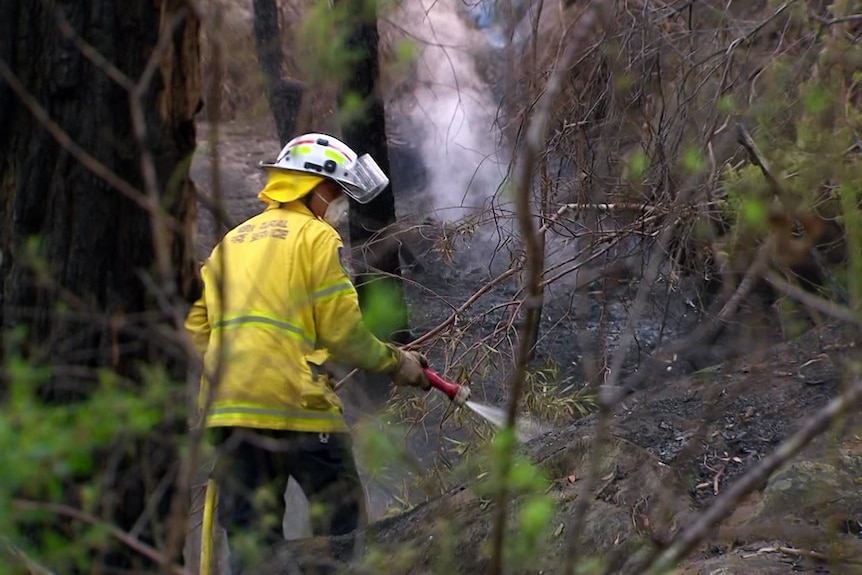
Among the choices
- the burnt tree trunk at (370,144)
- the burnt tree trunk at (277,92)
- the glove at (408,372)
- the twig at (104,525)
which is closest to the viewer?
the twig at (104,525)

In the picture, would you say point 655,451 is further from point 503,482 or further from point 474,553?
point 503,482

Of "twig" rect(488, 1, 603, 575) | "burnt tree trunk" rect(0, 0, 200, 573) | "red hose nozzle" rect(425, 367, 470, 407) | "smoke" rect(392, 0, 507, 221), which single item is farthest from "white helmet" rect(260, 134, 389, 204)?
"smoke" rect(392, 0, 507, 221)

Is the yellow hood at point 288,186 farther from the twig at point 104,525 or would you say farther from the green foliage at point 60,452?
the twig at point 104,525

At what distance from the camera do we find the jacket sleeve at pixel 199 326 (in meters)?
3.98

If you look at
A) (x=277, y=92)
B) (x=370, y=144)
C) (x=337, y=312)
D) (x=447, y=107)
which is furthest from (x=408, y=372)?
(x=447, y=107)

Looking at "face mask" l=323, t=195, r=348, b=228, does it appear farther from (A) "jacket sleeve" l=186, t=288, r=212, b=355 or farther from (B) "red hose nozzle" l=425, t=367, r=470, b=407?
(B) "red hose nozzle" l=425, t=367, r=470, b=407

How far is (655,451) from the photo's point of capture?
4.66 meters

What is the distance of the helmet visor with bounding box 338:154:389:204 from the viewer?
418 cm

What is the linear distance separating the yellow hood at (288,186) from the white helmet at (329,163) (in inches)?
1.3

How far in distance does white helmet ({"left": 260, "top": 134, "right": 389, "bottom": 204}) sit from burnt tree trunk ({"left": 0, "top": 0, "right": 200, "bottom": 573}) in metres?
1.56

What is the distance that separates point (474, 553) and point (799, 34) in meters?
3.38

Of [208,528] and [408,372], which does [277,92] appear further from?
[208,528]

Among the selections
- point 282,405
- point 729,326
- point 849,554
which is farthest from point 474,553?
point 729,326

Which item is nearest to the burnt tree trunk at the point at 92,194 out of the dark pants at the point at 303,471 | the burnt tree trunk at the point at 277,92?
the dark pants at the point at 303,471
